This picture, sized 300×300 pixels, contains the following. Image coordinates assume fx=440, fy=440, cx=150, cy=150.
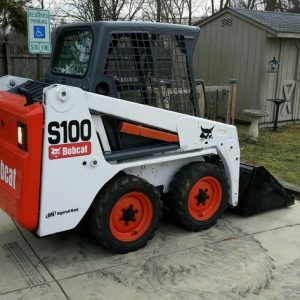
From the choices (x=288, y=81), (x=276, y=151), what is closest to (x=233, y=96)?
(x=288, y=81)

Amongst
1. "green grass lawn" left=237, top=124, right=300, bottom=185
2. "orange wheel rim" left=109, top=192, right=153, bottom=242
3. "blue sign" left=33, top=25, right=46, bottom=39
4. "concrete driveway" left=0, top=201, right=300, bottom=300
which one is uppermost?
"blue sign" left=33, top=25, right=46, bottom=39

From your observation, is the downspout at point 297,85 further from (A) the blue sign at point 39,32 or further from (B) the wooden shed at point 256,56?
(A) the blue sign at point 39,32

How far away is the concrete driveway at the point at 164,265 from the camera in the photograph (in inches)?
128

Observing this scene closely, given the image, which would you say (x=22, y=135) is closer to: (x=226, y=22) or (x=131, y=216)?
(x=131, y=216)

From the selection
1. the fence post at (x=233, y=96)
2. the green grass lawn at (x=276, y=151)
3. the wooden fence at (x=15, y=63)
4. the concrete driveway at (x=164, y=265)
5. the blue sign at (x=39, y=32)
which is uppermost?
the blue sign at (x=39, y=32)

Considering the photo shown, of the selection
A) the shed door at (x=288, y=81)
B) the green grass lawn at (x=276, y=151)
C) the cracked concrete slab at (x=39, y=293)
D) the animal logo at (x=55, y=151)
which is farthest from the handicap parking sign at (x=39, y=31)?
the shed door at (x=288, y=81)

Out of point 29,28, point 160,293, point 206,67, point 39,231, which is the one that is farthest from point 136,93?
point 206,67

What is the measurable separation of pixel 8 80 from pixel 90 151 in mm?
1514

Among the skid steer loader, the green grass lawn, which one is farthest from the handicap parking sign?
the green grass lawn

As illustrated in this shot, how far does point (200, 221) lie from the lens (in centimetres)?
430

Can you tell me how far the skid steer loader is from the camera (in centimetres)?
323

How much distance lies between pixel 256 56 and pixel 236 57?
1.94ft

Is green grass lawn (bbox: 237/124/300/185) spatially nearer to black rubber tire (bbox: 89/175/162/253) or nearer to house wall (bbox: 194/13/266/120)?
house wall (bbox: 194/13/266/120)

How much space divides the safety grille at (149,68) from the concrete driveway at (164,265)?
1.31 metres
